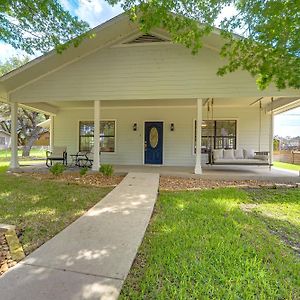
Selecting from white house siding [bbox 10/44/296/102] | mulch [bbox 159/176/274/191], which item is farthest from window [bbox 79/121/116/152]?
mulch [bbox 159/176/274/191]

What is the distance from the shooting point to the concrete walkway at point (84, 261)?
2129mm

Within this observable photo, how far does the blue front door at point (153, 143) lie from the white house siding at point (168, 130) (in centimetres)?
20

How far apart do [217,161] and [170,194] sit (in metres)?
3.79

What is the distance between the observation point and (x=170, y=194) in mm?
6266

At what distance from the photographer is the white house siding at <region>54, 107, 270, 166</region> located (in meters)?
11.4

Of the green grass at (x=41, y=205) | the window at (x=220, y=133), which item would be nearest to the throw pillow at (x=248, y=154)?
the window at (x=220, y=133)

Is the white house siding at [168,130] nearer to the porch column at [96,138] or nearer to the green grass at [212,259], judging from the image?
the porch column at [96,138]

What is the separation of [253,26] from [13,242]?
17.3 feet

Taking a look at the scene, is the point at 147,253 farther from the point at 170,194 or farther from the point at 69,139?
the point at 69,139

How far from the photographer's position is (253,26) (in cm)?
449

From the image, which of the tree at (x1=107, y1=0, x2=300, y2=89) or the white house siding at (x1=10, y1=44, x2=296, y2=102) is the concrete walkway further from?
the white house siding at (x1=10, y1=44, x2=296, y2=102)

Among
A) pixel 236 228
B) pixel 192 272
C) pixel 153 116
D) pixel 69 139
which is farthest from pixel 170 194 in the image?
pixel 69 139

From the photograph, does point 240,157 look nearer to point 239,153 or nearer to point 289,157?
point 239,153

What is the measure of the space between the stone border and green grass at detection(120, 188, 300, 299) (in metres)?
1.41
